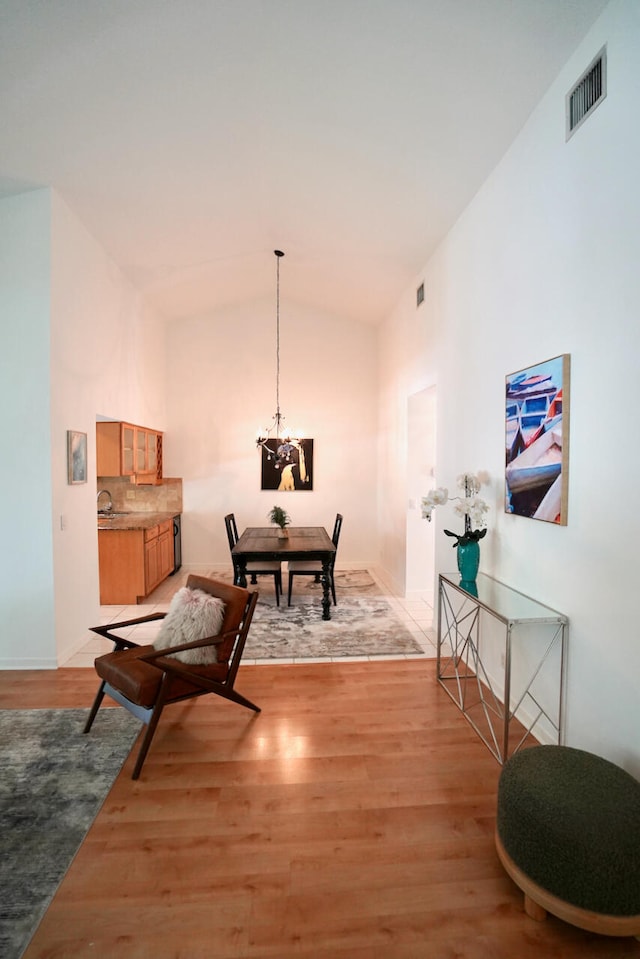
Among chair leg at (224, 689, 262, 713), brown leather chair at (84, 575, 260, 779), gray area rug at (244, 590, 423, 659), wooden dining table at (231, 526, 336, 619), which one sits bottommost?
gray area rug at (244, 590, 423, 659)

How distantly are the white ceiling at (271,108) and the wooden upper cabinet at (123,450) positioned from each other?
1.78 metres

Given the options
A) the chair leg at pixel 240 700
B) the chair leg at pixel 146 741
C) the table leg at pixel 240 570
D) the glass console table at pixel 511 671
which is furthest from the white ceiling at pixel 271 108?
the chair leg at pixel 240 700

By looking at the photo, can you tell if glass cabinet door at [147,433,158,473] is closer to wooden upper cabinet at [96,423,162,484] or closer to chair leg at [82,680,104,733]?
wooden upper cabinet at [96,423,162,484]

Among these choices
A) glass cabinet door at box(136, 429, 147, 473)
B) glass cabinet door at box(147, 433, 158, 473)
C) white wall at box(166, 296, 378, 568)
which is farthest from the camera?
white wall at box(166, 296, 378, 568)

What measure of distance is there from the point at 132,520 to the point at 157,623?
144 cm

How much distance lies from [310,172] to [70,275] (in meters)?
2.02

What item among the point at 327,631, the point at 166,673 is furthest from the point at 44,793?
the point at 327,631

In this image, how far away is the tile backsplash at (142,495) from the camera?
245 inches

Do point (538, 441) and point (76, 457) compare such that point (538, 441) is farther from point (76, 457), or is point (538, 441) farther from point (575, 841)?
point (76, 457)

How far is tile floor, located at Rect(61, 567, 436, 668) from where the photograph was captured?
3750 millimetres

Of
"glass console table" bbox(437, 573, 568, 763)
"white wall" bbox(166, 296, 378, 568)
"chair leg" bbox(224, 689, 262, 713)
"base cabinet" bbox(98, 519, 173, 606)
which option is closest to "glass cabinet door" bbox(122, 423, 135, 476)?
"base cabinet" bbox(98, 519, 173, 606)

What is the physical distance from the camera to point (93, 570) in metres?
4.22

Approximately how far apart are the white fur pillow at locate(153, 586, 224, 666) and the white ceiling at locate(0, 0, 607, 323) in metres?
2.95

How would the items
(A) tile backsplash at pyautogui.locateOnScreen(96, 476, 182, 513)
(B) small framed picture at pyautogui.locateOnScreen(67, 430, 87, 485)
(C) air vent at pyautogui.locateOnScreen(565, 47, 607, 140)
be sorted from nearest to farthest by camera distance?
(C) air vent at pyautogui.locateOnScreen(565, 47, 607, 140) → (B) small framed picture at pyautogui.locateOnScreen(67, 430, 87, 485) → (A) tile backsplash at pyautogui.locateOnScreen(96, 476, 182, 513)
